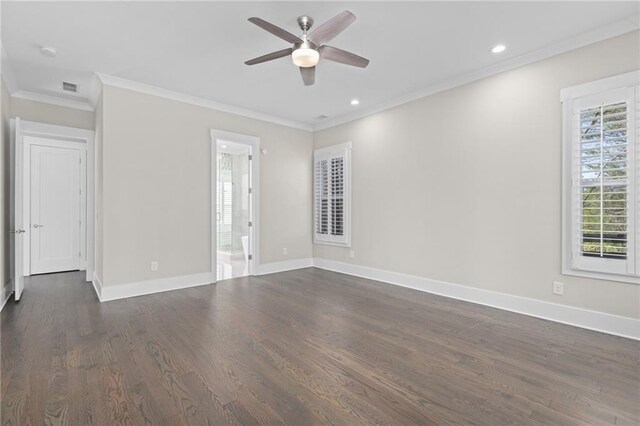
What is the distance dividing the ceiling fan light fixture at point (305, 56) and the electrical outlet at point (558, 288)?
10.9ft

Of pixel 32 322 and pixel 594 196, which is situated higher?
pixel 594 196

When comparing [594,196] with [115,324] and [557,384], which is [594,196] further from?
[115,324]

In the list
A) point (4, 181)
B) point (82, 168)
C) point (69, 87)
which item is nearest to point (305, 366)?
point (4, 181)

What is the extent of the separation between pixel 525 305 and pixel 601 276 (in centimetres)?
76

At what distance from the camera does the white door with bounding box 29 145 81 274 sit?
543 centimetres

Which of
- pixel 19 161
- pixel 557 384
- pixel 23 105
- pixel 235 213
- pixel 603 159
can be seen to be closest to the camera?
pixel 557 384

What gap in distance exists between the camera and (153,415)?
1760 millimetres

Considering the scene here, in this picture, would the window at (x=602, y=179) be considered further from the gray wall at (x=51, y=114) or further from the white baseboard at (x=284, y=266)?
Answer: the gray wall at (x=51, y=114)

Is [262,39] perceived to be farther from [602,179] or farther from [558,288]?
[558,288]

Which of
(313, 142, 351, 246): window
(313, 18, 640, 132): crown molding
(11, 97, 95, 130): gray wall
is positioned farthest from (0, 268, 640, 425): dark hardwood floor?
(313, 18, 640, 132): crown molding

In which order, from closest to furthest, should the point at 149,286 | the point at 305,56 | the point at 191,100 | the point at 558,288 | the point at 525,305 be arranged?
the point at 305,56 → the point at 558,288 → the point at 525,305 → the point at 149,286 → the point at 191,100

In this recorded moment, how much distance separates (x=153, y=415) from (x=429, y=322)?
257 cm

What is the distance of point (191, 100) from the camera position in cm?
464

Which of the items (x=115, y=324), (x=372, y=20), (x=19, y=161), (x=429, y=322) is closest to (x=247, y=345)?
(x=115, y=324)
